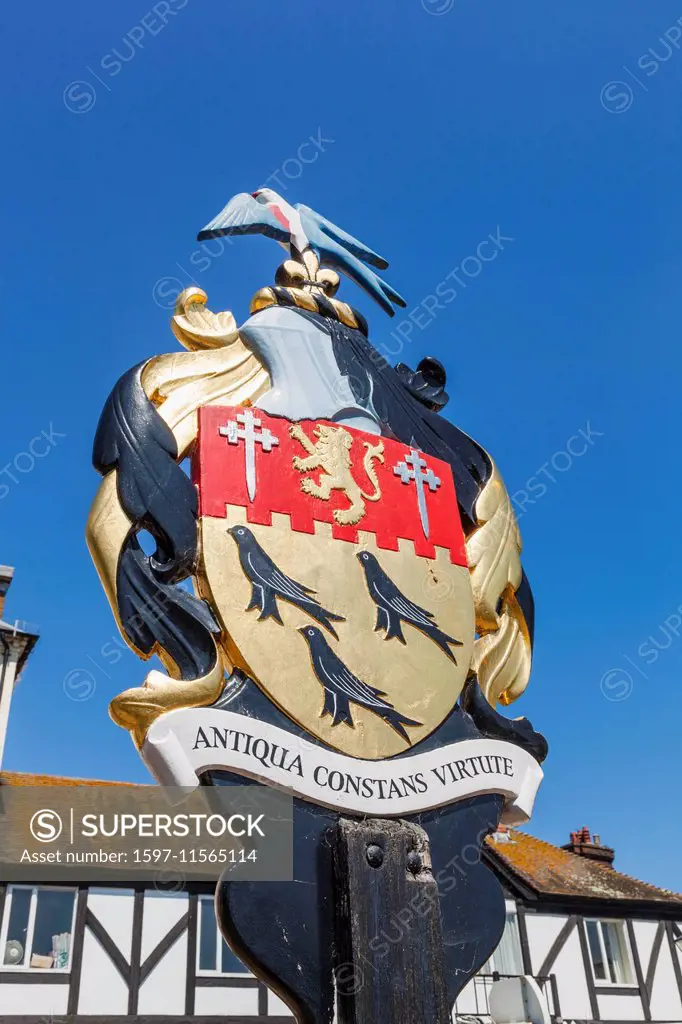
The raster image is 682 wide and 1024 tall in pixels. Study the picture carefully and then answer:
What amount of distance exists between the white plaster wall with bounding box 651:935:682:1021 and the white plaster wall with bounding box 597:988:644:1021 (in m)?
0.30

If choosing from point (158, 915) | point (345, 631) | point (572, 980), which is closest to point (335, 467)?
point (345, 631)

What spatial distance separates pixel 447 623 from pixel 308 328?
227 cm

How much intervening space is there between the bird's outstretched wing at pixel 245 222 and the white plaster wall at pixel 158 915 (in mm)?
9469

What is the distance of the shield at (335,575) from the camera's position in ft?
16.2

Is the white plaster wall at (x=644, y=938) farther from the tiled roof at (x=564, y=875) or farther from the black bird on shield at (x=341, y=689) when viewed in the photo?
the black bird on shield at (x=341, y=689)

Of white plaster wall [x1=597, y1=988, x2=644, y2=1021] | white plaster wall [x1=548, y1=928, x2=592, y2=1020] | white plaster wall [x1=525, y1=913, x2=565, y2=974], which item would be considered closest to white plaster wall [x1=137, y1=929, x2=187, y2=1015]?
white plaster wall [x1=525, y1=913, x2=565, y2=974]

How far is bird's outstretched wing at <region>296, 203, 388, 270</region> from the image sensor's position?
7425 mm

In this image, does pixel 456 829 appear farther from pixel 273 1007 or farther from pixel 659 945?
pixel 659 945

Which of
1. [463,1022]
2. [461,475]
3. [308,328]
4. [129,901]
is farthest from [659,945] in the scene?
[308,328]

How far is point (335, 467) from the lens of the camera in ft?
19.1

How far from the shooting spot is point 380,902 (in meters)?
4.42

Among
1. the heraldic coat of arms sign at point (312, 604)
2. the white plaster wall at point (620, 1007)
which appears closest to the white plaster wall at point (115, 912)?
the white plaster wall at point (620, 1007)

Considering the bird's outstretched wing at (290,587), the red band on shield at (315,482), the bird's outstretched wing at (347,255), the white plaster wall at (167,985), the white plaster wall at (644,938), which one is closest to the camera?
the bird's outstretched wing at (290,587)

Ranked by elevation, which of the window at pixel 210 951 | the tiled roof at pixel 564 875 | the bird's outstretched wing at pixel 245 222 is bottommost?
the window at pixel 210 951
